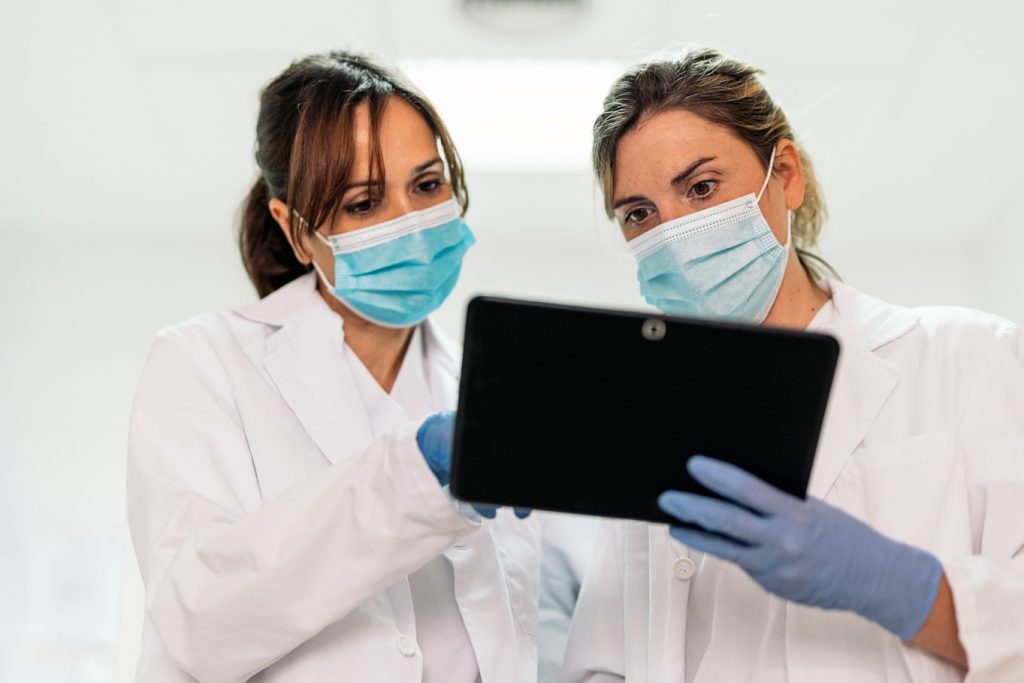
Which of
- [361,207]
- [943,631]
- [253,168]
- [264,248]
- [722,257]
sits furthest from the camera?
[253,168]

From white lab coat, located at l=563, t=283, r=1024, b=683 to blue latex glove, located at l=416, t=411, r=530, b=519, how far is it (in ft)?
1.37

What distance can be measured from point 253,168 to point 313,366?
2310 mm

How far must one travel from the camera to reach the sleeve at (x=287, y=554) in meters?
1.29

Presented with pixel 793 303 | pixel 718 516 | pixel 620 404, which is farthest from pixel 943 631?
pixel 793 303

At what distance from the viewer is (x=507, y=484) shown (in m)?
1.16

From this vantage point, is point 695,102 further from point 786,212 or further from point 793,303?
point 793,303

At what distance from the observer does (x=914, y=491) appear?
1380 mm

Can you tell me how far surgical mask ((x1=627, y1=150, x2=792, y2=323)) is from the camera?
5.12ft

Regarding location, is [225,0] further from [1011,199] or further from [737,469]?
[1011,199]

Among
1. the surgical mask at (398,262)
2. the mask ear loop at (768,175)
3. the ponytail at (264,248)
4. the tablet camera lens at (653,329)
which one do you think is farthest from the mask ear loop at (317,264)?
the tablet camera lens at (653,329)

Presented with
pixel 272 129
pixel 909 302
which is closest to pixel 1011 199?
pixel 909 302

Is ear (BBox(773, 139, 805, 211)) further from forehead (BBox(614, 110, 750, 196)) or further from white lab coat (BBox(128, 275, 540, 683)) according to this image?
white lab coat (BBox(128, 275, 540, 683))

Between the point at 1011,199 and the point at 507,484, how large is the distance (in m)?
3.46

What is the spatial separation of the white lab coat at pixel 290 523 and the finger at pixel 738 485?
322 millimetres
